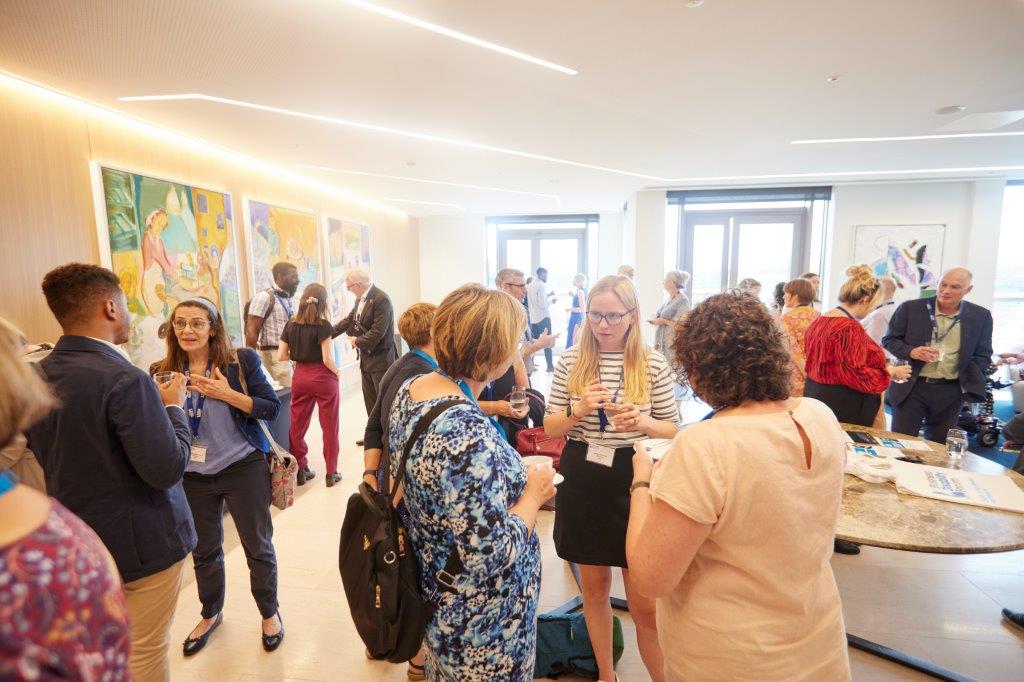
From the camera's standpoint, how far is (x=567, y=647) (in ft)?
6.76

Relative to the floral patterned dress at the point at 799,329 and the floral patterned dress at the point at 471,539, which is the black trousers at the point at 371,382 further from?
→ the floral patterned dress at the point at 799,329

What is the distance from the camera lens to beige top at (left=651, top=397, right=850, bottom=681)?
931mm

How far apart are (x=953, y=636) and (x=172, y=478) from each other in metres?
3.44

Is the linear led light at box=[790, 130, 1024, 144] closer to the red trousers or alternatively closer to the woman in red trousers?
the woman in red trousers

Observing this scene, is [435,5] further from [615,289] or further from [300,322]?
[300,322]

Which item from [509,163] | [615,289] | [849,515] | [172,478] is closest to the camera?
[172,478]

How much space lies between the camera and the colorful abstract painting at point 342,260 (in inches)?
285

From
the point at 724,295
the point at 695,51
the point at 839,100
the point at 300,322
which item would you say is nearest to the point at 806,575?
the point at 724,295

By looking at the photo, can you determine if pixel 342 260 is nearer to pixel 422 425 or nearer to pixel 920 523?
pixel 422 425

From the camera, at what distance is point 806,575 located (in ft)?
3.29

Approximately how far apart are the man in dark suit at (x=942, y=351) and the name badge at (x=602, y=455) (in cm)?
301

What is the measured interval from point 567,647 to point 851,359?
2301 mm

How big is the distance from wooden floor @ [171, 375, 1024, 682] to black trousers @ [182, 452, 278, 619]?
0.23m

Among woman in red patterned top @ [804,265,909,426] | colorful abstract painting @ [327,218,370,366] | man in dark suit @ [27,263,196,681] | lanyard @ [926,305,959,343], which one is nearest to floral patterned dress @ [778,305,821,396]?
woman in red patterned top @ [804,265,909,426]
